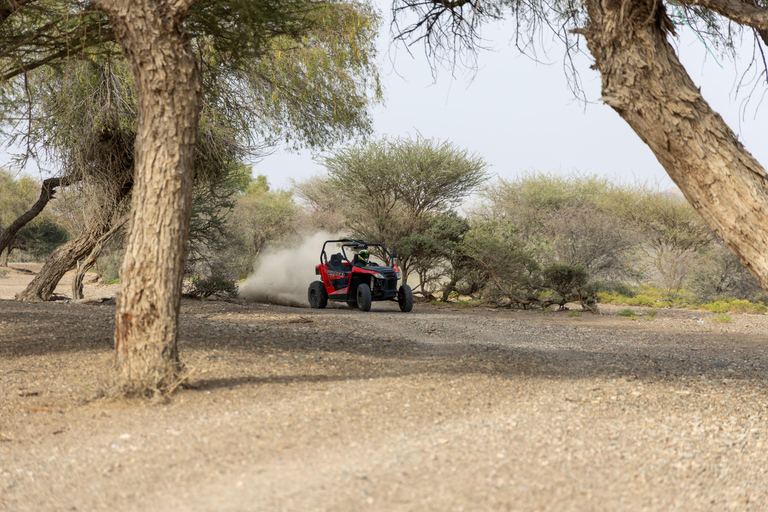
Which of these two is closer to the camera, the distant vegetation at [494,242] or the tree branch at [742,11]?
the tree branch at [742,11]

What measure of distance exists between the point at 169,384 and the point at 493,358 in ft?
10.7

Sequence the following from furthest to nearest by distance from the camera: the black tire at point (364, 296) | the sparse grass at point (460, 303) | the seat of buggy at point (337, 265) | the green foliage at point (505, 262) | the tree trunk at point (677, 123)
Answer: the sparse grass at point (460, 303), the green foliage at point (505, 262), the seat of buggy at point (337, 265), the black tire at point (364, 296), the tree trunk at point (677, 123)

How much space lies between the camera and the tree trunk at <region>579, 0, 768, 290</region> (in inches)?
146

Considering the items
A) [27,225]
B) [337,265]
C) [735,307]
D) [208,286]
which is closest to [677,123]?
[337,265]

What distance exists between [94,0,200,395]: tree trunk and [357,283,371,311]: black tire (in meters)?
8.44

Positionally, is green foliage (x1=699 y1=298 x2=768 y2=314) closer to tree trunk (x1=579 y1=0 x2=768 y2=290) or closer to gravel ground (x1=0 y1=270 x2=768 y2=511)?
gravel ground (x1=0 y1=270 x2=768 y2=511)

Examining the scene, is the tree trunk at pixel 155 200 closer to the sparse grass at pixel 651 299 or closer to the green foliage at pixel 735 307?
the green foliage at pixel 735 307

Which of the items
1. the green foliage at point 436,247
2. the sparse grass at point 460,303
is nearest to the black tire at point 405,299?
the sparse grass at point 460,303

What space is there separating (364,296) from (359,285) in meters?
0.44

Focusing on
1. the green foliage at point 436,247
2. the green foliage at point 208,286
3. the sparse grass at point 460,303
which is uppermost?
the green foliage at point 436,247

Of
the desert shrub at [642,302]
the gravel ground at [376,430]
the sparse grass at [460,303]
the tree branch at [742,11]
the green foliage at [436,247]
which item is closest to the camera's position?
the gravel ground at [376,430]

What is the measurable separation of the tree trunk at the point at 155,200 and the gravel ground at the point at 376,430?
1.14ft

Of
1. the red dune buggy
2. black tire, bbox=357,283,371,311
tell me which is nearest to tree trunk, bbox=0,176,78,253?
the red dune buggy

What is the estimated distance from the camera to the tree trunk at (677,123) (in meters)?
3.72
